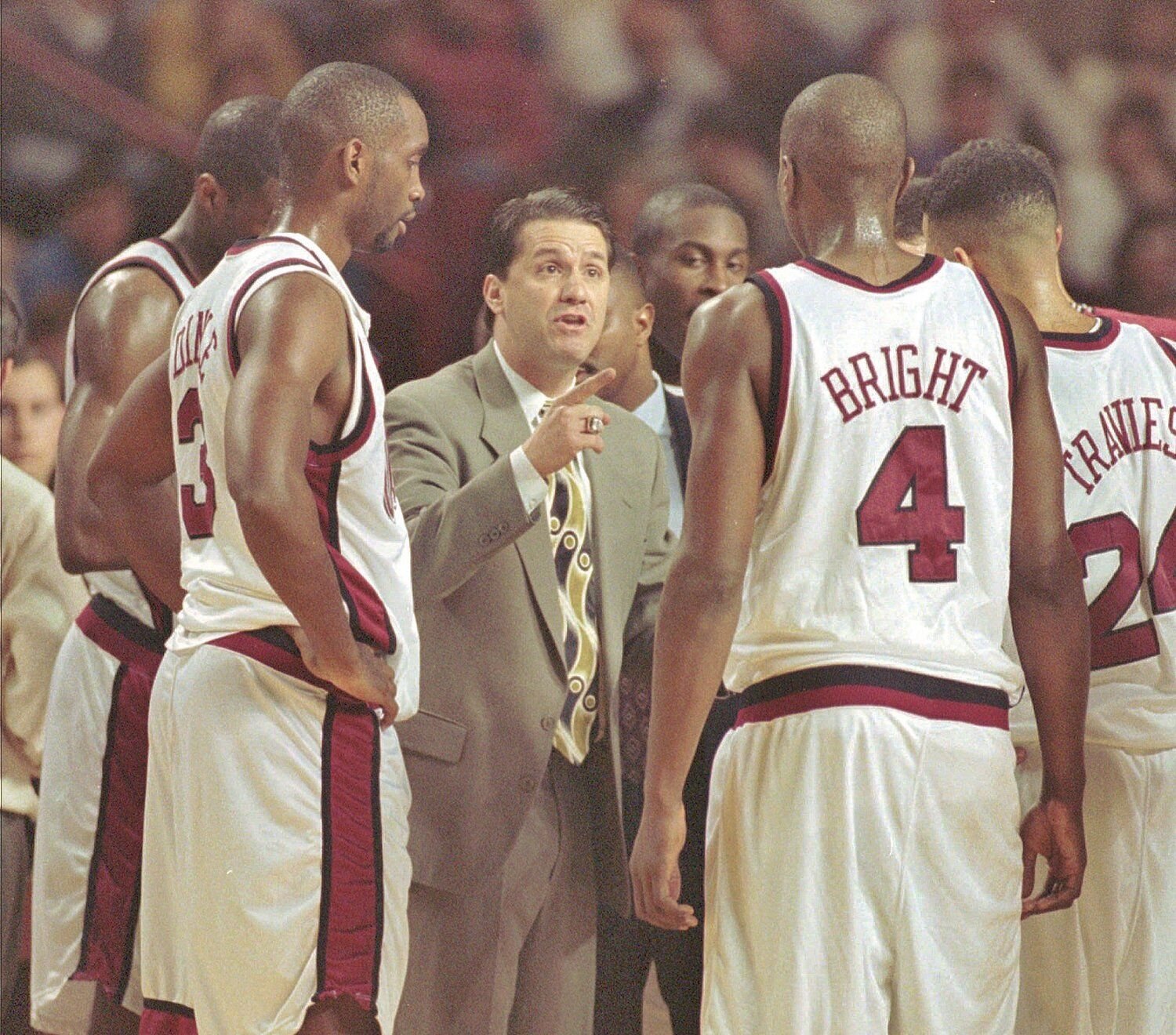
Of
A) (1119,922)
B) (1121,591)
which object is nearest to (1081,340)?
(1121,591)

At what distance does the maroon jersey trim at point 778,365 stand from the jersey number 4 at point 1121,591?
0.73m

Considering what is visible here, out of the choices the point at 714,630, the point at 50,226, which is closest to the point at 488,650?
the point at 714,630

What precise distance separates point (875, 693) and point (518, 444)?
1.21 m

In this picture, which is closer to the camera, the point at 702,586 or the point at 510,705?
the point at 702,586

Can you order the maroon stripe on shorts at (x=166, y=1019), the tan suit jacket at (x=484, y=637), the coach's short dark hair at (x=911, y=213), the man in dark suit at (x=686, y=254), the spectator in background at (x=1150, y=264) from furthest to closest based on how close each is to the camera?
the spectator in background at (x=1150, y=264)
the man in dark suit at (x=686, y=254)
the coach's short dark hair at (x=911, y=213)
the tan suit jacket at (x=484, y=637)
the maroon stripe on shorts at (x=166, y=1019)

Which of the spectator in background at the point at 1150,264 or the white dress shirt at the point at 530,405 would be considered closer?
the white dress shirt at the point at 530,405

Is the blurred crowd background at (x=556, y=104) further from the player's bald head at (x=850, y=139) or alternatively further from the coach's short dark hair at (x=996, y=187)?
the player's bald head at (x=850, y=139)

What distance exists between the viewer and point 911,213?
362 centimetres

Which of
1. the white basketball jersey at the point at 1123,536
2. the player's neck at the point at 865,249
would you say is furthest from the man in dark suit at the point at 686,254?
the player's neck at the point at 865,249

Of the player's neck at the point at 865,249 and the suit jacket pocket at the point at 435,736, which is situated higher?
the player's neck at the point at 865,249

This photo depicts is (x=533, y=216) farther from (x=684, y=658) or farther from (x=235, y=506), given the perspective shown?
(x=684, y=658)

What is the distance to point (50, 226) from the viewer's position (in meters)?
5.43

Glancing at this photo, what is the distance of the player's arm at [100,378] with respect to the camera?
3.20m

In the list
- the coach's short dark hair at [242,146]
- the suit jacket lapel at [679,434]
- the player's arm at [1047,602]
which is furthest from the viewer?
the suit jacket lapel at [679,434]
